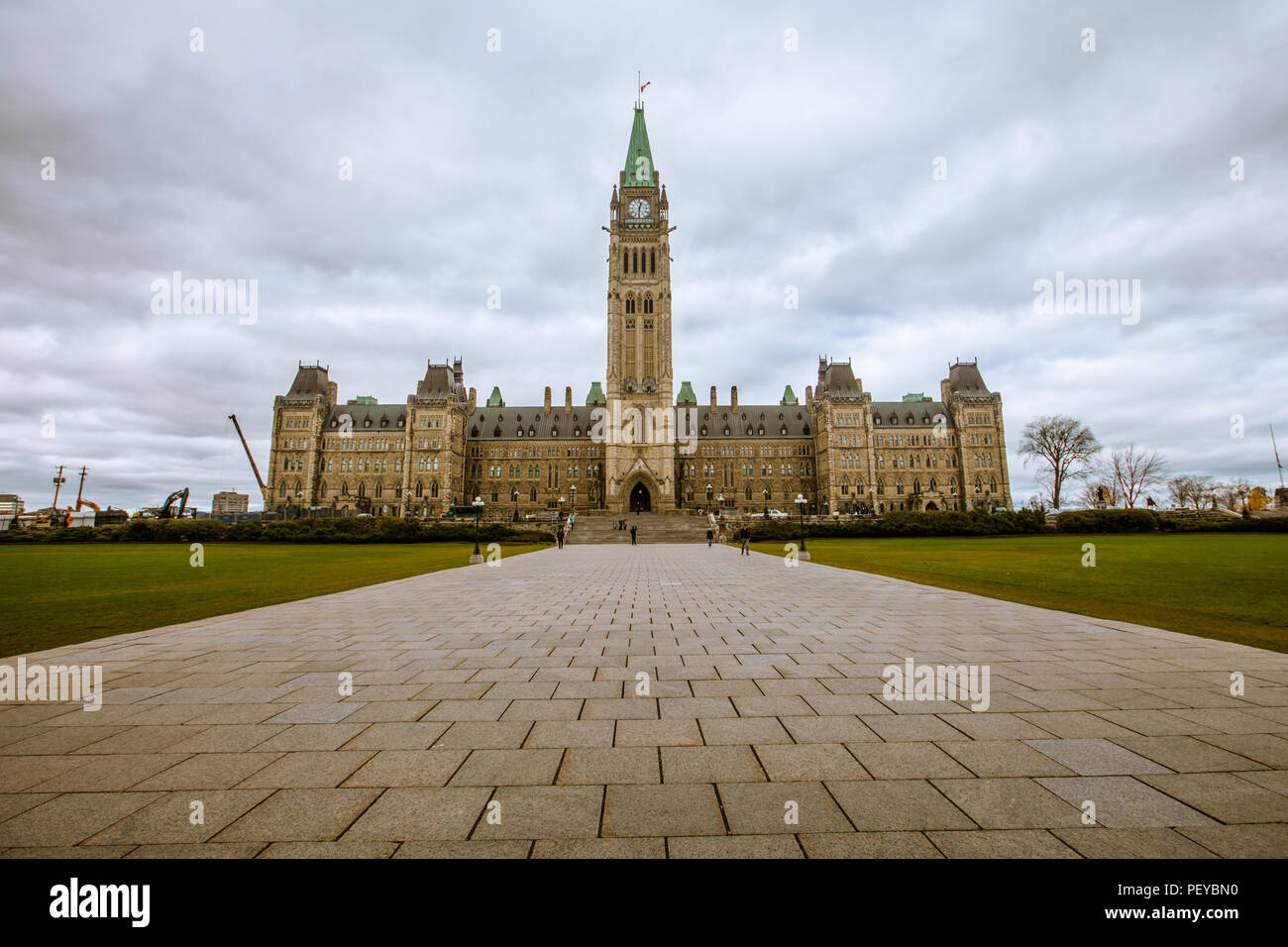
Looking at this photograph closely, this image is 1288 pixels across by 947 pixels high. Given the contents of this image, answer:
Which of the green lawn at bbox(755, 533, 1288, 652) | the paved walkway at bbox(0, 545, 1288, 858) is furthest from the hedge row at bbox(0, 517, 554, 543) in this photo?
the paved walkway at bbox(0, 545, 1288, 858)

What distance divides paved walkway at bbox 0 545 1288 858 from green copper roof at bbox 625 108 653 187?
87231 millimetres

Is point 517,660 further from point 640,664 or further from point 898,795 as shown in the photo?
point 898,795

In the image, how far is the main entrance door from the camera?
7825cm

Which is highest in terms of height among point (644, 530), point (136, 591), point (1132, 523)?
point (136, 591)

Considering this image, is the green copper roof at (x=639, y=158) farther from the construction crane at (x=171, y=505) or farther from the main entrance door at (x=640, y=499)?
the construction crane at (x=171, y=505)

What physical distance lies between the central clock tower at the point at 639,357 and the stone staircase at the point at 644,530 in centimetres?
1085

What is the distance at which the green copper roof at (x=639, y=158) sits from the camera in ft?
272

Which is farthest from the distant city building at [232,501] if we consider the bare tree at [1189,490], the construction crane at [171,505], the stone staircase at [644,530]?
the bare tree at [1189,490]

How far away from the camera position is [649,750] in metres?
3.89

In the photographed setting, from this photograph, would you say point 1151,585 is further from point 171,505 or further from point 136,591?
point 171,505

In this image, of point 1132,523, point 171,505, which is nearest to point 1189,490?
point 1132,523

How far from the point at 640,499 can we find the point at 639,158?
51.2 metres
